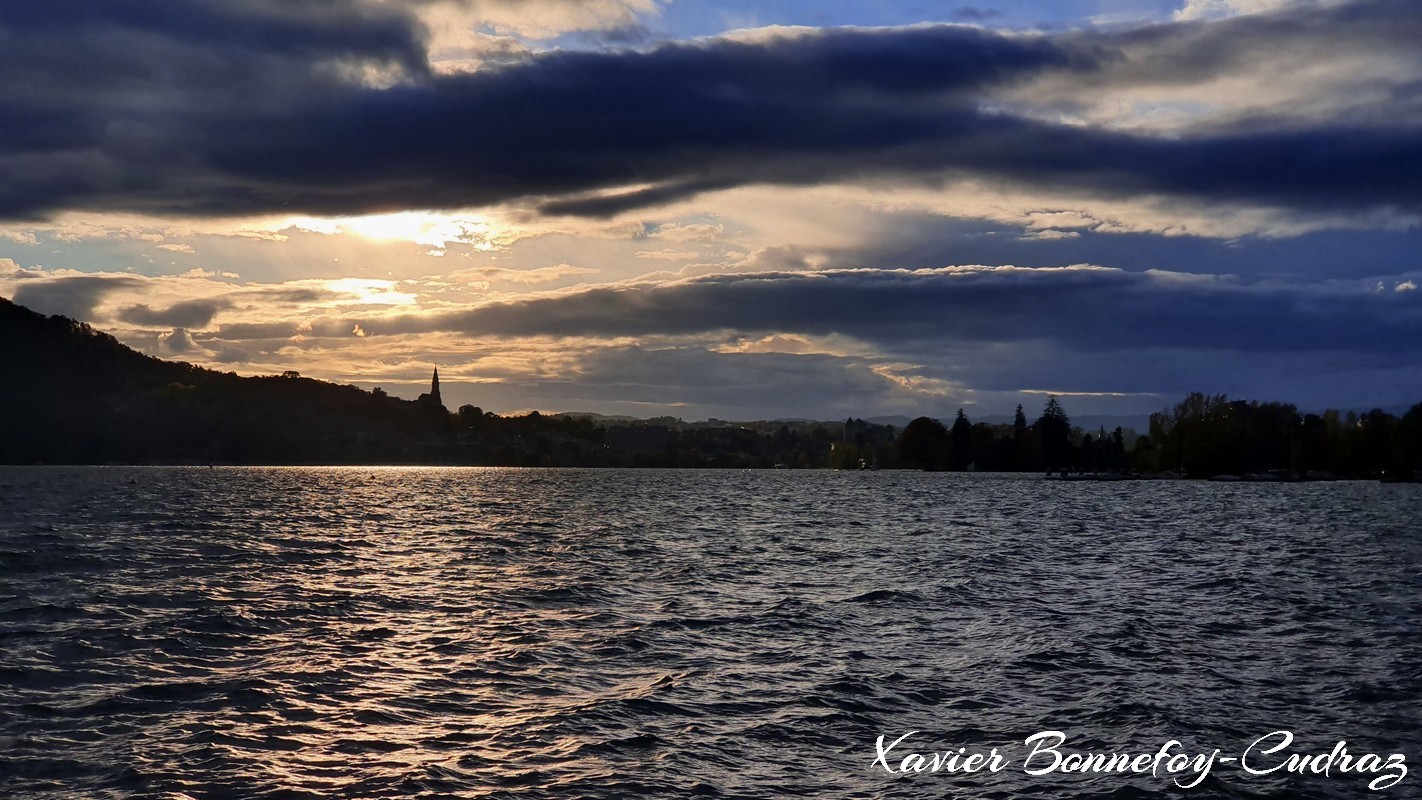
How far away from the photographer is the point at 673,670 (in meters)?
32.0

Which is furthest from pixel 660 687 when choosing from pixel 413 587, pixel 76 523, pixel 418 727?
pixel 76 523

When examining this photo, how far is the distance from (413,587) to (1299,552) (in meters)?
56.6

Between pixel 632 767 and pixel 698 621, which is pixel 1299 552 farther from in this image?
pixel 632 767

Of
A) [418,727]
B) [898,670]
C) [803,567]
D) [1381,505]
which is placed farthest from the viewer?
[1381,505]

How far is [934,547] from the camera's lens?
8012 centimetres

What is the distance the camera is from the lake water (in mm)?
22312

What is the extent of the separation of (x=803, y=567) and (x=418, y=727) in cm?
3946

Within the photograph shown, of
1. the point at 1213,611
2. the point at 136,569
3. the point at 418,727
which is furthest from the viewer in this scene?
the point at 136,569

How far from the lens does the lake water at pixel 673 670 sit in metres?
22.3

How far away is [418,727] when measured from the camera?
25.7 meters

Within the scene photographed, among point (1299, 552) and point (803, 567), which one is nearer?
point (803, 567)

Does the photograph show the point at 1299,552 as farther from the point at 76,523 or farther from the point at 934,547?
the point at 76,523

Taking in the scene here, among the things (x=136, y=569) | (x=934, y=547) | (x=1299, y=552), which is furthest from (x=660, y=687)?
(x=1299, y=552)

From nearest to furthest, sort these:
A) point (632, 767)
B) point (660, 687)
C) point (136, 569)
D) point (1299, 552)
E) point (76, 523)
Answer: point (632, 767) → point (660, 687) → point (136, 569) → point (1299, 552) → point (76, 523)
